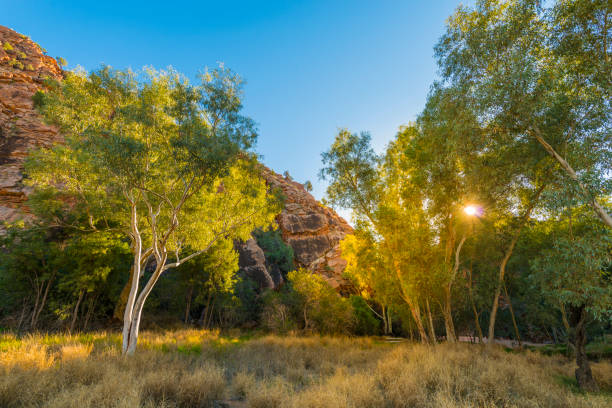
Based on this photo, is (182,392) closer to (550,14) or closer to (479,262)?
(550,14)

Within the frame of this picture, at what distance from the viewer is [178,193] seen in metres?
13.2

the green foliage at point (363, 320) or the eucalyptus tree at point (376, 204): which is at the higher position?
the eucalyptus tree at point (376, 204)

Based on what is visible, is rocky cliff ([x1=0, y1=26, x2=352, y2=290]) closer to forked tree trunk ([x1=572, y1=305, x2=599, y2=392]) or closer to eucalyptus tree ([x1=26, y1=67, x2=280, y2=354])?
eucalyptus tree ([x1=26, y1=67, x2=280, y2=354])

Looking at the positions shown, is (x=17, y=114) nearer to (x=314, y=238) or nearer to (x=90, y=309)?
(x=90, y=309)

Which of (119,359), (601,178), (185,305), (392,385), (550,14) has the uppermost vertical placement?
(550,14)

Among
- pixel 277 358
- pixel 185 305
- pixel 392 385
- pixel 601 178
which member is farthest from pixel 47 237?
pixel 601 178

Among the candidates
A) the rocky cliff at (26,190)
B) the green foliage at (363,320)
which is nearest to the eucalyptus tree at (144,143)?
the rocky cliff at (26,190)

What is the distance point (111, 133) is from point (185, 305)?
Answer: 2660cm

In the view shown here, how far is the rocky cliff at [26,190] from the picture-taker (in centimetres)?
2639

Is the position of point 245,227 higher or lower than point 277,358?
higher

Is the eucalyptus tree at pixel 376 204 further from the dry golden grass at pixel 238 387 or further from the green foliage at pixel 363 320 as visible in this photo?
the green foliage at pixel 363 320

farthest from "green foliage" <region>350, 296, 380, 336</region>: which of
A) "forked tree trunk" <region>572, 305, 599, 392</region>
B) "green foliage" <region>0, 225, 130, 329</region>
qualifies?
"green foliage" <region>0, 225, 130, 329</region>

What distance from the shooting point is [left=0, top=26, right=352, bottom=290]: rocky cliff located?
26.4 m

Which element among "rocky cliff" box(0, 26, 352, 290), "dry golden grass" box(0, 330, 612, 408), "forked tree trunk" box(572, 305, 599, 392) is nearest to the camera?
"dry golden grass" box(0, 330, 612, 408)
